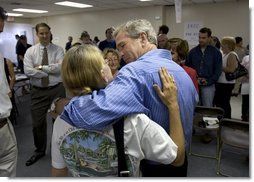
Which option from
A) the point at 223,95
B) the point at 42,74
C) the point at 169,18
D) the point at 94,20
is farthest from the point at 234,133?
the point at 94,20

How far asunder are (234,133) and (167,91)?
5.00ft

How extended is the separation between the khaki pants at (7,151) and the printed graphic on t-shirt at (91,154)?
28.3 inches

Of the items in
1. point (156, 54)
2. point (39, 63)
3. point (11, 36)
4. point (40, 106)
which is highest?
point (11, 36)

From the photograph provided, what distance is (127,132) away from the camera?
69 centimetres

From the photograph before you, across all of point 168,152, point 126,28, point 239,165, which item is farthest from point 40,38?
point 239,165

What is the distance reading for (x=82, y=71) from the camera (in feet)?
2.52

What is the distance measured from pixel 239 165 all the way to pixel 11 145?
1949mm

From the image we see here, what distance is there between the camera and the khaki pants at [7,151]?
1344 millimetres

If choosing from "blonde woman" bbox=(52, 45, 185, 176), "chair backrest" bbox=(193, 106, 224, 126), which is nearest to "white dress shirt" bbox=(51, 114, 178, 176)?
"blonde woman" bbox=(52, 45, 185, 176)

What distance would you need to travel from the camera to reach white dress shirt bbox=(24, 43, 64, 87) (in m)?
2.30

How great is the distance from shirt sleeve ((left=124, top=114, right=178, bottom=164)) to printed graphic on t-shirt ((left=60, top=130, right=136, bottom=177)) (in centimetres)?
5

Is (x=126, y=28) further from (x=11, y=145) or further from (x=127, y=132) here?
(x=11, y=145)

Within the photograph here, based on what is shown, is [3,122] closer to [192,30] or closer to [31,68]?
[31,68]

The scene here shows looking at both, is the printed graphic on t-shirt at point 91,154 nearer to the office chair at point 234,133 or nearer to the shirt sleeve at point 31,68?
the office chair at point 234,133
